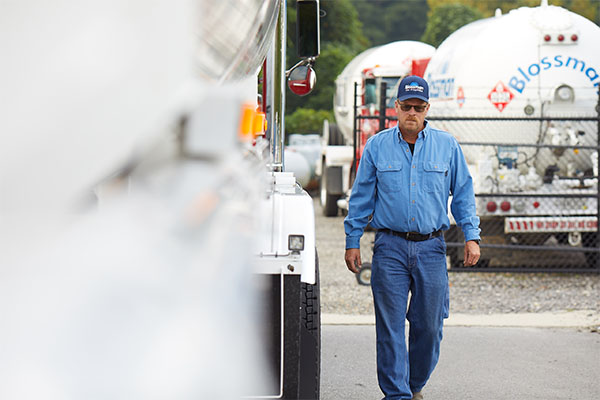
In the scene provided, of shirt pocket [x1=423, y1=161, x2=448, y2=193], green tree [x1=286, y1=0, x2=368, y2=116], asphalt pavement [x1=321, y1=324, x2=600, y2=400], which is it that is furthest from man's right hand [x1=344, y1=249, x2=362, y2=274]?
green tree [x1=286, y1=0, x2=368, y2=116]

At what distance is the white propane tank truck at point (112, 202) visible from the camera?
1308 mm

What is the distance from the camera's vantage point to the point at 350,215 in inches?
210

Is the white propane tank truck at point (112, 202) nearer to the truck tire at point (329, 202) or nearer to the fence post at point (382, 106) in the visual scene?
the fence post at point (382, 106)

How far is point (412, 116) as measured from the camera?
5.21 metres

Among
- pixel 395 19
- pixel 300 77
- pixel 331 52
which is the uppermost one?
pixel 395 19

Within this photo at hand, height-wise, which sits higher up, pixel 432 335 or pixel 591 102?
pixel 591 102

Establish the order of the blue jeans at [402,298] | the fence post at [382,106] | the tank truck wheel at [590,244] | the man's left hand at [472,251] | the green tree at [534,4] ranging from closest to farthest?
1. the blue jeans at [402,298]
2. the man's left hand at [472,251]
3. the tank truck wheel at [590,244]
4. the fence post at [382,106]
5. the green tree at [534,4]

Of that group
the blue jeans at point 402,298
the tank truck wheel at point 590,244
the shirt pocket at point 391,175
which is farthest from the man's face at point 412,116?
the tank truck wheel at point 590,244

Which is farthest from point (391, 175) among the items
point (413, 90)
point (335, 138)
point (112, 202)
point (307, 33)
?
point (335, 138)

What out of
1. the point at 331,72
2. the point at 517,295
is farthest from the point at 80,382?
the point at 331,72

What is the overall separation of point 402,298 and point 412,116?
0.95m

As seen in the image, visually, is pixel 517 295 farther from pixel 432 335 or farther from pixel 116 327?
pixel 116 327

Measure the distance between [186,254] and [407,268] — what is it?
389cm

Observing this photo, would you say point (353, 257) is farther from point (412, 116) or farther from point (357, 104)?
point (357, 104)
